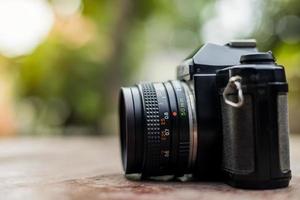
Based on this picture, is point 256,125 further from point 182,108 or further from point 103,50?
point 103,50

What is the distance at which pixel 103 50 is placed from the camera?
3.15 m

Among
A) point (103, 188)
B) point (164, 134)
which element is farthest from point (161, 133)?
point (103, 188)

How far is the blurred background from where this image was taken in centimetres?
288

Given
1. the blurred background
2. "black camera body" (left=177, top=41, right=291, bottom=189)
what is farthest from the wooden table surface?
the blurred background

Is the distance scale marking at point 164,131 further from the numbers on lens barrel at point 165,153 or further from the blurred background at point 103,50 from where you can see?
the blurred background at point 103,50

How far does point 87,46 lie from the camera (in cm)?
321

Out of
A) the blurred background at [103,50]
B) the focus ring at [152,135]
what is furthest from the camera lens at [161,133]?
the blurred background at [103,50]

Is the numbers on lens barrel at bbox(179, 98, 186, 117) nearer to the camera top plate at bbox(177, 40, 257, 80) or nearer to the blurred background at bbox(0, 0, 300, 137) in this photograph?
the camera top plate at bbox(177, 40, 257, 80)

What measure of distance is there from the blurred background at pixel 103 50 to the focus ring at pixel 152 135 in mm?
2112

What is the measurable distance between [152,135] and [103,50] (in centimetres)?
255

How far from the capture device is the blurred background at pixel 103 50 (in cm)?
288

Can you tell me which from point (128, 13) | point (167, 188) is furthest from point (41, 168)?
point (128, 13)

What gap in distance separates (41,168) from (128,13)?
2.07 m

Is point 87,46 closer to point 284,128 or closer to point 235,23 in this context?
point 235,23
